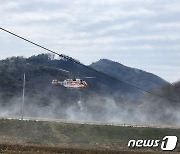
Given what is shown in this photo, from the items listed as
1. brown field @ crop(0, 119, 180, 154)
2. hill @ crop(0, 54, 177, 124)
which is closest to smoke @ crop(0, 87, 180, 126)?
hill @ crop(0, 54, 177, 124)

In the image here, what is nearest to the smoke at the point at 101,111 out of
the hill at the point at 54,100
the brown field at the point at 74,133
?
the hill at the point at 54,100

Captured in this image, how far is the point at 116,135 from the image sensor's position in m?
62.8

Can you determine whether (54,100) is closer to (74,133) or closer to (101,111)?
(101,111)

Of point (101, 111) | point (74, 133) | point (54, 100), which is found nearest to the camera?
point (74, 133)

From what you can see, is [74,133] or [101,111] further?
[101,111]

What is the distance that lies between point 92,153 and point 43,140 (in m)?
20.1

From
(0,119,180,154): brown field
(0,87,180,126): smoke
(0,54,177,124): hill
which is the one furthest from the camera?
(0,54,177,124): hill

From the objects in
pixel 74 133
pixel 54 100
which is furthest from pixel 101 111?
pixel 74 133

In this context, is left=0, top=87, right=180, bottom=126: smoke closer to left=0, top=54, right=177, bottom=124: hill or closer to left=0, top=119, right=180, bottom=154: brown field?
left=0, top=54, right=177, bottom=124: hill

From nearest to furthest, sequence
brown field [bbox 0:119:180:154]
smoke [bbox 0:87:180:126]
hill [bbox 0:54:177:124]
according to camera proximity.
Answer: brown field [bbox 0:119:180:154] → smoke [bbox 0:87:180:126] → hill [bbox 0:54:177:124]

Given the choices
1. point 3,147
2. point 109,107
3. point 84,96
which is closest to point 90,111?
point 109,107

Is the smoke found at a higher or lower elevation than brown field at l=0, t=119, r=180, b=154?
lower

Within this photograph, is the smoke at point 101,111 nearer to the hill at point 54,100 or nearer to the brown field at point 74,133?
the hill at point 54,100

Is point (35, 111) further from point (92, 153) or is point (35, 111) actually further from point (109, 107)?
point (92, 153)
